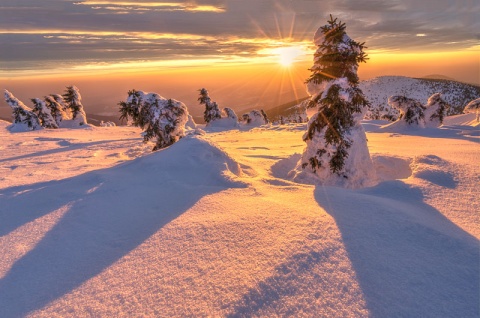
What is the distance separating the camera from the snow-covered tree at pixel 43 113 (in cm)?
3950

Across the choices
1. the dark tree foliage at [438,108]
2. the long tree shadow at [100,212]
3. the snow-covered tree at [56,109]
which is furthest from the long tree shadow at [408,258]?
the snow-covered tree at [56,109]

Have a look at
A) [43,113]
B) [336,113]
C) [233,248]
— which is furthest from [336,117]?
[43,113]

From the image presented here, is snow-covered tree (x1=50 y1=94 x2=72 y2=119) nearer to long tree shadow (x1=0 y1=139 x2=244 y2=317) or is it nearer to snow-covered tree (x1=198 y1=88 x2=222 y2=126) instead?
snow-covered tree (x1=198 y1=88 x2=222 y2=126)

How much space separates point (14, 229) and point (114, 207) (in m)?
1.69

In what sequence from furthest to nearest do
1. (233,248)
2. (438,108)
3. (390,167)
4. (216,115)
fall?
(216,115) → (438,108) → (390,167) → (233,248)

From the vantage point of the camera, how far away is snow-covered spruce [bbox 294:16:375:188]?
1041cm

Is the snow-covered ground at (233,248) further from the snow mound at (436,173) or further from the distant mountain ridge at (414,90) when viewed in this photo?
the distant mountain ridge at (414,90)

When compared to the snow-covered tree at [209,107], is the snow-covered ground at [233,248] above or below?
below

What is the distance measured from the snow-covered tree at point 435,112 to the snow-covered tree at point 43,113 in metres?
51.9

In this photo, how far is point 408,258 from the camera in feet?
12.1

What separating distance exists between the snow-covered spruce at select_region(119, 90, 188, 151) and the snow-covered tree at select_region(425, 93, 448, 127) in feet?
93.8

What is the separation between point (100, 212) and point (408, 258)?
551 centimetres

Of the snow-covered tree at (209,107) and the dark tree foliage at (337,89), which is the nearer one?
the dark tree foliage at (337,89)

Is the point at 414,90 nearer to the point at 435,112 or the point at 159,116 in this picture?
the point at 435,112
